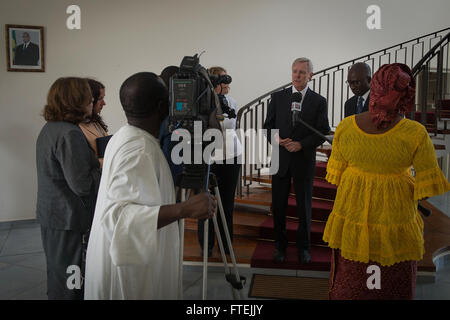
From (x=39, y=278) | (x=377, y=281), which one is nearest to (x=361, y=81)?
(x=377, y=281)

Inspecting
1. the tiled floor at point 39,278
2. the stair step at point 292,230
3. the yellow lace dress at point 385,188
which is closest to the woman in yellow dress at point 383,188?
the yellow lace dress at point 385,188

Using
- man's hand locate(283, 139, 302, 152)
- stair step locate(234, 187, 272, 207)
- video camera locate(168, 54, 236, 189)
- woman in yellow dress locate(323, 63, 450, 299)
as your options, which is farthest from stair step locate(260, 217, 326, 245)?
video camera locate(168, 54, 236, 189)

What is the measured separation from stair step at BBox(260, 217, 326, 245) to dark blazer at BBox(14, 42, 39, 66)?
345 cm

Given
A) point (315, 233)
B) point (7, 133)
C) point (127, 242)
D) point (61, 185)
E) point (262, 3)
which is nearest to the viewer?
point (127, 242)

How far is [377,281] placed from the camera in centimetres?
167

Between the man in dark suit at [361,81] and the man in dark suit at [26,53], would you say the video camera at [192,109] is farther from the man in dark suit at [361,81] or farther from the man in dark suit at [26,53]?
the man in dark suit at [26,53]

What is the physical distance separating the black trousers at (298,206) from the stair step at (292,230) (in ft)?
1.26

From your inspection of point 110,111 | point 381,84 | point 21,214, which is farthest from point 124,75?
point 381,84

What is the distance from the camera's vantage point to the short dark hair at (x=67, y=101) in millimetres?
2008

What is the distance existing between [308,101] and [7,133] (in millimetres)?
3731

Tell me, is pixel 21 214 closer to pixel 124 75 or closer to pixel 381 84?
pixel 124 75

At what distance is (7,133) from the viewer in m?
4.74

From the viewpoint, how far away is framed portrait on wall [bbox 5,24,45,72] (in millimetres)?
4625

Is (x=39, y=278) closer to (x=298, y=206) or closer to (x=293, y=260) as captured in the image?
(x=293, y=260)
